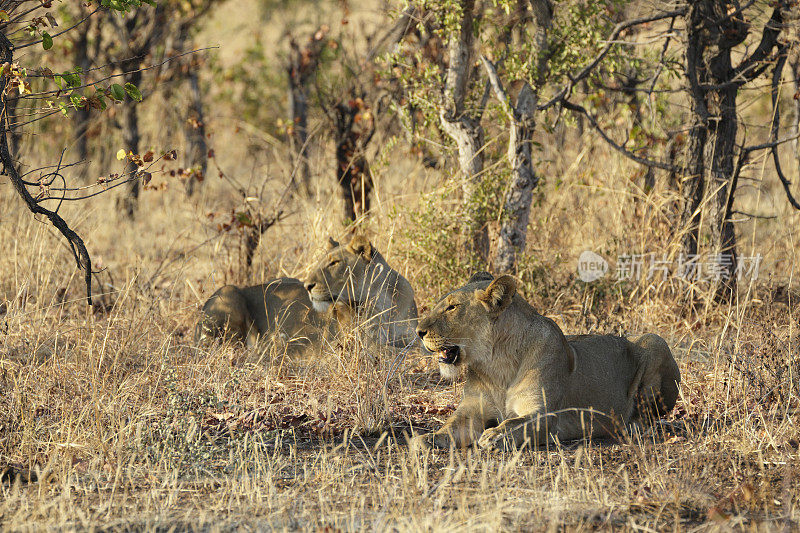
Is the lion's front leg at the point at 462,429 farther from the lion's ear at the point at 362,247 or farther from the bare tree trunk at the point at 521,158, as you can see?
the bare tree trunk at the point at 521,158

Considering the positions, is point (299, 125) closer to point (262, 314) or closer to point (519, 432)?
point (262, 314)

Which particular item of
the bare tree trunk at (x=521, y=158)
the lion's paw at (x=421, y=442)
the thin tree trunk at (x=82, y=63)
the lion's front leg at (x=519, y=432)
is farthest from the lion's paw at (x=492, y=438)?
the thin tree trunk at (x=82, y=63)

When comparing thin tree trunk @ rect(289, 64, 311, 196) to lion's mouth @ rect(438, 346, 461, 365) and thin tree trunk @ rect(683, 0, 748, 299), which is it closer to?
thin tree trunk @ rect(683, 0, 748, 299)

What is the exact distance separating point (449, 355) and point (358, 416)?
0.73m

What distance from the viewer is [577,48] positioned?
26.2 ft

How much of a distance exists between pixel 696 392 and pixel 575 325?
1.57 m

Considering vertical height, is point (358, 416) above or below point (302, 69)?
below

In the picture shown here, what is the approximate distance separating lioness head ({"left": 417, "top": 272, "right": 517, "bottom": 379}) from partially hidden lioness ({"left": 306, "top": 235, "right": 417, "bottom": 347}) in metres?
1.93

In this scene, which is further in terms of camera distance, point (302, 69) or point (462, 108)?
point (302, 69)

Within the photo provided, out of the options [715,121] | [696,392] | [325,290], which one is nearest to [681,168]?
[715,121]

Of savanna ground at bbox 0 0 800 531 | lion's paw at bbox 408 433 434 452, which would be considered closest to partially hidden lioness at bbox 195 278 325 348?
savanna ground at bbox 0 0 800 531

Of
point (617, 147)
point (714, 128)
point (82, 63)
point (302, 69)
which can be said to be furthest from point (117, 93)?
point (82, 63)

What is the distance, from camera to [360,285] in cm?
704

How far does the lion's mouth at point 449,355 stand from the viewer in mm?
4980
